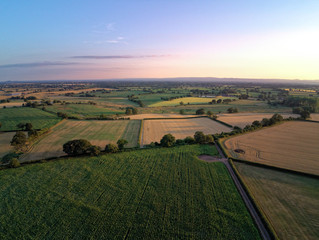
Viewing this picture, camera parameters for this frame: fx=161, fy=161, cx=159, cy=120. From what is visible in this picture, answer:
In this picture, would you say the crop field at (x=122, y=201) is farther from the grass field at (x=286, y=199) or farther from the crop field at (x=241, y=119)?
the crop field at (x=241, y=119)

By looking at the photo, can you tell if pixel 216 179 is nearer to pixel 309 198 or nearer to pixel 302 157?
pixel 309 198

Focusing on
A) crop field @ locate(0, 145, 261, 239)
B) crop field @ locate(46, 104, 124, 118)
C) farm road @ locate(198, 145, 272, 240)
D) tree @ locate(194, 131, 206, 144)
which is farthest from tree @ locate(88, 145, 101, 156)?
crop field @ locate(46, 104, 124, 118)

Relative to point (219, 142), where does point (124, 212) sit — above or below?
below

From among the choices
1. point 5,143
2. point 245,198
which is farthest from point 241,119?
point 5,143

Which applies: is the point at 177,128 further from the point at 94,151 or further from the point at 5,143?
the point at 5,143

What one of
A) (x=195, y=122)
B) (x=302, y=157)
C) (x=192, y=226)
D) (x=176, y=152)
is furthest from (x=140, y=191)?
(x=195, y=122)

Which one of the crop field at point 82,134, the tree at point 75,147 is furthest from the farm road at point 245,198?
the tree at point 75,147
